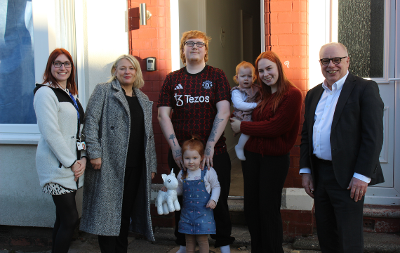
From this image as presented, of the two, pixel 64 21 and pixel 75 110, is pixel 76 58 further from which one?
pixel 75 110

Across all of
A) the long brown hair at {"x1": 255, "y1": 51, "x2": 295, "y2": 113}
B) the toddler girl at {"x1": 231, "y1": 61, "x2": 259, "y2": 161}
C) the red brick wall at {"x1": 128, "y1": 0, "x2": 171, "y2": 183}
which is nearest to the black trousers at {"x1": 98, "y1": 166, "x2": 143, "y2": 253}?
the red brick wall at {"x1": 128, "y1": 0, "x2": 171, "y2": 183}

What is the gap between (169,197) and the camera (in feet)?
9.02

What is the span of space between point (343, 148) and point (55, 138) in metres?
2.08

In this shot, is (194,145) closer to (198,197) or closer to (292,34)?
(198,197)

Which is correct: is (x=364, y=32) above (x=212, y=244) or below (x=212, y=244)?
above

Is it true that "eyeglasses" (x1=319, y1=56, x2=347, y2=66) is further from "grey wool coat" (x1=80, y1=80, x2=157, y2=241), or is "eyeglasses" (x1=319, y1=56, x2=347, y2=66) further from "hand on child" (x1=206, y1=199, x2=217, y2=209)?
"grey wool coat" (x1=80, y1=80, x2=157, y2=241)

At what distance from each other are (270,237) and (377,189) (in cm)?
176

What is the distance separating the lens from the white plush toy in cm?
274

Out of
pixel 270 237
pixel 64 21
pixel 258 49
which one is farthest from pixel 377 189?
pixel 258 49

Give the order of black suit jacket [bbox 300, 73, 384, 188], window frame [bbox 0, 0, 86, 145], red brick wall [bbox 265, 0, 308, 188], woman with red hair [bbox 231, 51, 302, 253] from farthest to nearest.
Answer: window frame [bbox 0, 0, 86, 145], red brick wall [bbox 265, 0, 308, 188], woman with red hair [bbox 231, 51, 302, 253], black suit jacket [bbox 300, 73, 384, 188]

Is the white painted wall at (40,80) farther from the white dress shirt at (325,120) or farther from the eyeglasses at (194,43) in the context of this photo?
the white dress shirt at (325,120)

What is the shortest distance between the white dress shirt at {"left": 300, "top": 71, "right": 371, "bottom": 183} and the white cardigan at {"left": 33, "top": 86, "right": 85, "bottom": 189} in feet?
6.10

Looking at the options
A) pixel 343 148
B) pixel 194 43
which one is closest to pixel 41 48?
pixel 194 43

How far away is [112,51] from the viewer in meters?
3.76
